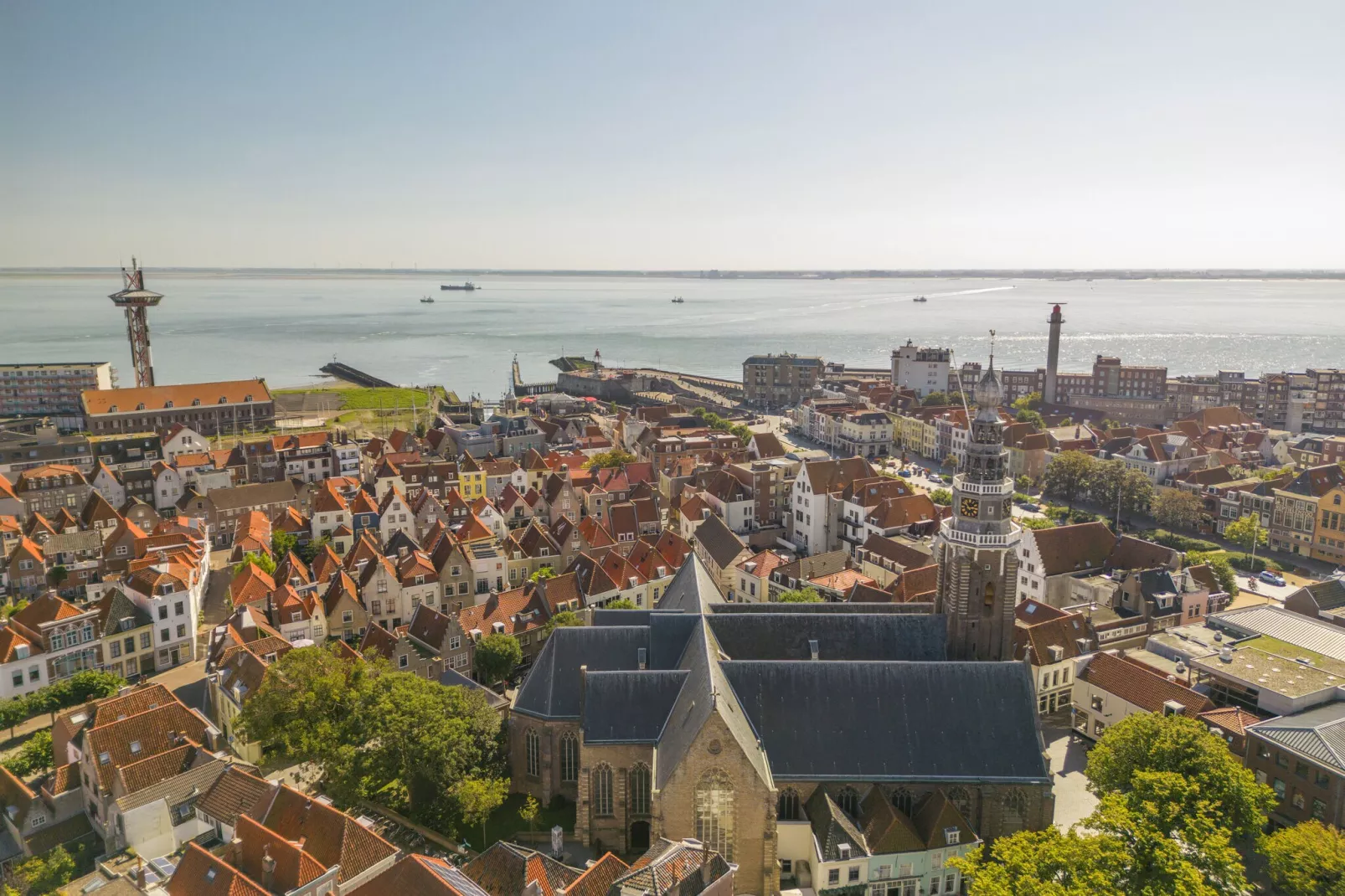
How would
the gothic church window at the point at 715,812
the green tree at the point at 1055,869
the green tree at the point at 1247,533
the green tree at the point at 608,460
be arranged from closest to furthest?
the green tree at the point at 1055,869 → the gothic church window at the point at 715,812 → the green tree at the point at 1247,533 → the green tree at the point at 608,460

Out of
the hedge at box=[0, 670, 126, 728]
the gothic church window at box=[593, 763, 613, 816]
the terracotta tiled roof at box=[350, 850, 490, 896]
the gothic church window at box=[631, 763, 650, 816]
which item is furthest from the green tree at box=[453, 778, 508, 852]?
the hedge at box=[0, 670, 126, 728]

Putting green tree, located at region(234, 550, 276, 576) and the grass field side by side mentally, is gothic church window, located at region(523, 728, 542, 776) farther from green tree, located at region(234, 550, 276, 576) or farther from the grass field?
the grass field

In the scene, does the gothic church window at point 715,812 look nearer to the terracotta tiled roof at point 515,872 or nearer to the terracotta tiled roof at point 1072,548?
the terracotta tiled roof at point 515,872

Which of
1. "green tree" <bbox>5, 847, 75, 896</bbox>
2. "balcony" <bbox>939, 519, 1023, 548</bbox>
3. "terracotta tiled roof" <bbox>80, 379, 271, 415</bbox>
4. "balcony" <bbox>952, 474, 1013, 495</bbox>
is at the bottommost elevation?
"green tree" <bbox>5, 847, 75, 896</bbox>

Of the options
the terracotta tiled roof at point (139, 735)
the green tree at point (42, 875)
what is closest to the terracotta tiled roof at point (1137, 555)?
the terracotta tiled roof at point (139, 735)

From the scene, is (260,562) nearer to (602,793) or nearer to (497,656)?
(497,656)
